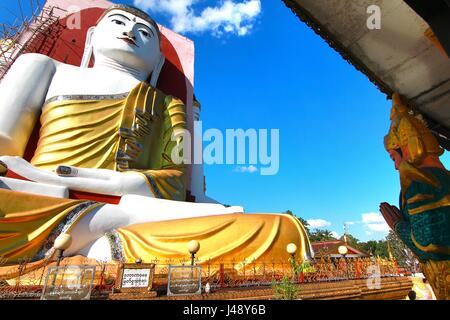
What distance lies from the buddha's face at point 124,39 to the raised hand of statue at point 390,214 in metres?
5.28

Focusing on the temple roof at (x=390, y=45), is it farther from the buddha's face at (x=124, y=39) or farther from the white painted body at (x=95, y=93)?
the buddha's face at (x=124, y=39)

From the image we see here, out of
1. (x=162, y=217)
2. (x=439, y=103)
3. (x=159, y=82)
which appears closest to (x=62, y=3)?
(x=159, y=82)

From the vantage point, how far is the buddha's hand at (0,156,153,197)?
3.77m

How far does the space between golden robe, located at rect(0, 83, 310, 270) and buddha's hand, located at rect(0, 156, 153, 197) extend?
234 millimetres

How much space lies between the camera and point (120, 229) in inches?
138

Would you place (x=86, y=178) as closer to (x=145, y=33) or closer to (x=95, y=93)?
(x=95, y=93)

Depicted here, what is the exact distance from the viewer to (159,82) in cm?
765

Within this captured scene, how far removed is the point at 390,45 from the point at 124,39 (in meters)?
4.93

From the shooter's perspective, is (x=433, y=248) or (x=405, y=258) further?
(x=405, y=258)

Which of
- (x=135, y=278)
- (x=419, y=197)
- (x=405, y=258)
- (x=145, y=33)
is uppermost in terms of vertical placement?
(x=145, y=33)

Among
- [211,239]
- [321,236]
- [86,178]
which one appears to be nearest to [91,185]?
[86,178]
